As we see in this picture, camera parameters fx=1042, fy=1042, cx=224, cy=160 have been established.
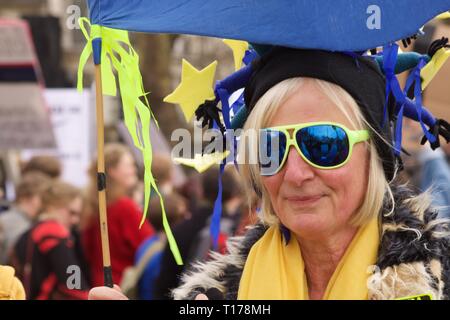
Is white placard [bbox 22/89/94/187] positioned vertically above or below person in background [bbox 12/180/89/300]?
above

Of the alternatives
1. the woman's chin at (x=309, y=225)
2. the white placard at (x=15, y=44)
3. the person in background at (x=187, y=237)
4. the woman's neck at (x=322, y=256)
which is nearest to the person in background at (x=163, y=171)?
the person in background at (x=187, y=237)

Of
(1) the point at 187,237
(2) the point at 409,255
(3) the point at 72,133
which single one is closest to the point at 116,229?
(1) the point at 187,237

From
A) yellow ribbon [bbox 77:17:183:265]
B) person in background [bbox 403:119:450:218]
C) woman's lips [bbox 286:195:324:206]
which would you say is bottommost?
person in background [bbox 403:119:450:218]

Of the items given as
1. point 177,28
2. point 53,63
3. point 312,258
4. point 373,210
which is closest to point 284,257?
→ point 312,258

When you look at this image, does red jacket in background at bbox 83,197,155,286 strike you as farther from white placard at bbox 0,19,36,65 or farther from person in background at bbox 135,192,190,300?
white placard at bbox 0,19,36,65

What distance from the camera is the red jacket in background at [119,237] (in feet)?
23.9

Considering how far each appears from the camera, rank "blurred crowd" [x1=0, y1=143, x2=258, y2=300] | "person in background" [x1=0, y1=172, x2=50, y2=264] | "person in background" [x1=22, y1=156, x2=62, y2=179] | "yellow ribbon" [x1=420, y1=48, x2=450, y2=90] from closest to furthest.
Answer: "yellow ribbon" [x1=420, y1=48, x2=450, y2=90]
"blurred crowd" [x1=0, y1=143, x2=258, y2=300]
"person in background" [x1=0, y1=172, x2=50, y2=264]
"person in background" [x1=22, y1=156, x2=62, y2=179]

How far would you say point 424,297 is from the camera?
2.60 m

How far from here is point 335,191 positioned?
2.71 meters

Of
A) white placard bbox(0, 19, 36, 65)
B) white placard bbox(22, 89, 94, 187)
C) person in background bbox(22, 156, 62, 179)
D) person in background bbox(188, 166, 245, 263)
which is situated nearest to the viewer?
person in background bbox(188, 166, 245, 263)

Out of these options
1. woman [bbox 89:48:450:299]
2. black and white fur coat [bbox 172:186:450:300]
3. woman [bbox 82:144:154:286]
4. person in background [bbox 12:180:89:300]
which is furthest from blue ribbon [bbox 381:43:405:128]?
woman [bbox 82:144:154:286]

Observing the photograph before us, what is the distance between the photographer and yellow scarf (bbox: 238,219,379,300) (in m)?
2.69

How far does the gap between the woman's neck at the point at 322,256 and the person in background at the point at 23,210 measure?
4.68 meters

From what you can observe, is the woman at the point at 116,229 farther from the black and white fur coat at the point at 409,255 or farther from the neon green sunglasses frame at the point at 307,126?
the neon green sunglasses frame at the point at 307,126
